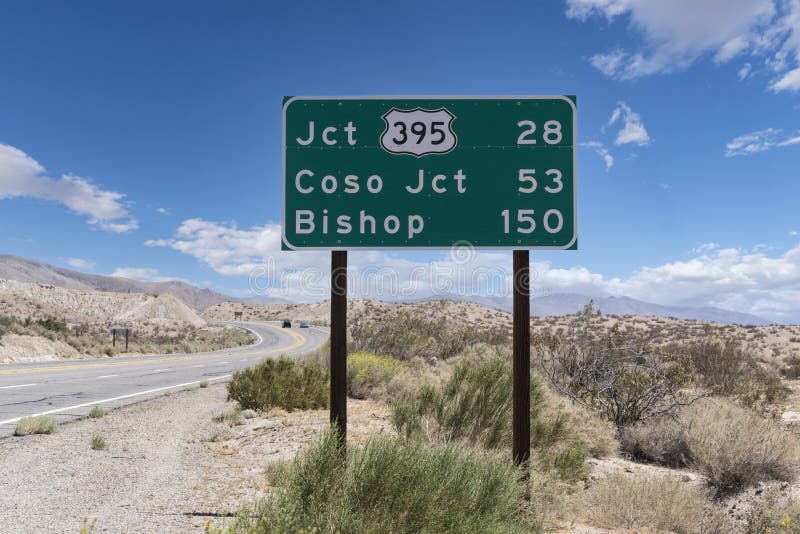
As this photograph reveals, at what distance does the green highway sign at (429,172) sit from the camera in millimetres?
5117

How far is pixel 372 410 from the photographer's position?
1112 centimetres

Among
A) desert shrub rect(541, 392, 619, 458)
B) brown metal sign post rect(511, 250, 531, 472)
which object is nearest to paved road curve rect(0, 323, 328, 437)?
brown metal sign post rect(511, 250, 531, 472)

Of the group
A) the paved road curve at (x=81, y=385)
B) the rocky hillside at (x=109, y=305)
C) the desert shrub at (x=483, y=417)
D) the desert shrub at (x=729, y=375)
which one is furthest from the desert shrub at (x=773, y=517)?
the rocky hillside at (x=109, y=305)

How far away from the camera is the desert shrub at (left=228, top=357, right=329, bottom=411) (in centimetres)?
1131

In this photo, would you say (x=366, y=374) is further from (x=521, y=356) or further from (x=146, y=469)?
(x=521, y=356)

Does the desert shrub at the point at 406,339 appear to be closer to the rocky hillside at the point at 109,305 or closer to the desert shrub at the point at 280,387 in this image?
the desert shrub at the point at 280,387

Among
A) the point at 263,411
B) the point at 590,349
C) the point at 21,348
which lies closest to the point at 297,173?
the point at 263,411

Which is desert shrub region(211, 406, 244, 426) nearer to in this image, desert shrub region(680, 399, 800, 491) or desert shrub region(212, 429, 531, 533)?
desert shrub region(212, 429, 531, 533)

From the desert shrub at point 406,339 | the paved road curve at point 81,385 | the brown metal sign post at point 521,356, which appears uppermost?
the brown metal sign post at point 521,356

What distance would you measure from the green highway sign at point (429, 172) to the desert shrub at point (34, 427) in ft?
24.0

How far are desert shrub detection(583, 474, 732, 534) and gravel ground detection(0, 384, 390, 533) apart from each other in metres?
2.94

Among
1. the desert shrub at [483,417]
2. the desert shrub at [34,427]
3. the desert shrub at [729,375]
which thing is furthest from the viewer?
the desert shrub at [729,375]

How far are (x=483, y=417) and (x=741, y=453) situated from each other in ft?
11.1

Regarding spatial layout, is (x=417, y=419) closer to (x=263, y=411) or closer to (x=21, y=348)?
(x=263, y=411)
